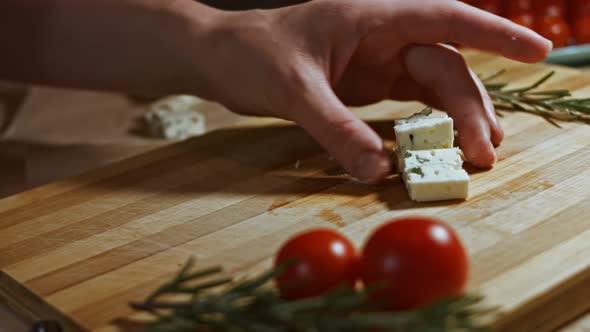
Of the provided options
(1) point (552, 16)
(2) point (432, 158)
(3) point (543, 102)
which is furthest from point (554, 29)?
(2) point (432, 158)

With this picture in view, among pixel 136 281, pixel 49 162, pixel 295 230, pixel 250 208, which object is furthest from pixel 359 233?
pixel 49 162

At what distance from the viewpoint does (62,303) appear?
149cm

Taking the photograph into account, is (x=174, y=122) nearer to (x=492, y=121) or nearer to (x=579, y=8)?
(x=492, y=121)

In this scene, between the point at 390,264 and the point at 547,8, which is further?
the point at 547,8

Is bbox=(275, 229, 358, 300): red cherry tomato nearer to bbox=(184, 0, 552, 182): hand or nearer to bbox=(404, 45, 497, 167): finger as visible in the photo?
bbox=(184, 0, 552, 182): hand

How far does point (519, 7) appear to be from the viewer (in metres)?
3.27

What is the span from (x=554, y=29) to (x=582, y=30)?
13 centimetres

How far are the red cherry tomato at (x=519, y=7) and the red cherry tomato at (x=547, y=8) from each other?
1.2 inches

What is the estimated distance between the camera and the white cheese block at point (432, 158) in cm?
178

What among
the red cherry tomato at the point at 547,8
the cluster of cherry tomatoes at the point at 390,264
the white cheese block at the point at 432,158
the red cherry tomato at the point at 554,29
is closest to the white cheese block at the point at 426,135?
the white cheese block at the point at 432,158

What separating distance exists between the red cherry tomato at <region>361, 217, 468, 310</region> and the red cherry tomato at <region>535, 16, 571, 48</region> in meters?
2.20

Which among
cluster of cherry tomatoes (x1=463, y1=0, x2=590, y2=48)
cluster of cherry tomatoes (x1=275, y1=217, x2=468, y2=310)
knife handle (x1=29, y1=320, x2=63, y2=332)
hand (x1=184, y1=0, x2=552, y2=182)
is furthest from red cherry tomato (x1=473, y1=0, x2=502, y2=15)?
knife handle (x1=29, y1=320, x2=63, y2=332)

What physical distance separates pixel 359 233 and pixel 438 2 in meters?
0.74

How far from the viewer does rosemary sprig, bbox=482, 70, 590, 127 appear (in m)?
2.19
